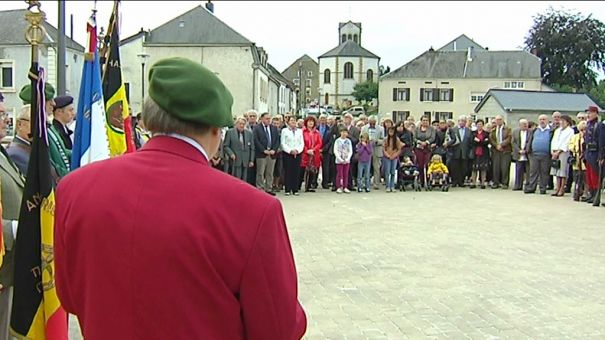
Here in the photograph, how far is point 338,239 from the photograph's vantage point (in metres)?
9.45

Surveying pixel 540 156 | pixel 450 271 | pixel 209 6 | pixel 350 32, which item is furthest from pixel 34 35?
pixel 350 32

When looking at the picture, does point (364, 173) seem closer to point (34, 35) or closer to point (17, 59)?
point (17, 59)

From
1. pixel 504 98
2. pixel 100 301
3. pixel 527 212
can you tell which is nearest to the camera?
pixel 100 301

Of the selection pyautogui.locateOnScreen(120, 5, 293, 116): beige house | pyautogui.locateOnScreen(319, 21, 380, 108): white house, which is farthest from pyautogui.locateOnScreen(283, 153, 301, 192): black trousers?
pyautogui.locateOnScreen(319, 21, 380, 108): white house

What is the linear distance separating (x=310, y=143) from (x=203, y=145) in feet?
44.3

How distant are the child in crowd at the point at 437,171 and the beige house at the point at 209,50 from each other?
104 ft

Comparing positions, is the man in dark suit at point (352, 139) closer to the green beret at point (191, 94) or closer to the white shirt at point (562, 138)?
the white shirt at point (562, 138)

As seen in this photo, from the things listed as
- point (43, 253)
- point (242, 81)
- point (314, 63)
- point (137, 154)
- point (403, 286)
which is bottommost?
point (403, 286)

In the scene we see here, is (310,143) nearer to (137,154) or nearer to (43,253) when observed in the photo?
(43,253)

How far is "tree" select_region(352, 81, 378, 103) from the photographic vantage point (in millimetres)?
101188

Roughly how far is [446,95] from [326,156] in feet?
189

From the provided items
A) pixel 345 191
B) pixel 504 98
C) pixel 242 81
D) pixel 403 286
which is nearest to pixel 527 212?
pixel 345 191

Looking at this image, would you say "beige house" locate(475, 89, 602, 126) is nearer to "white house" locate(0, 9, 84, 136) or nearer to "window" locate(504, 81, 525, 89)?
"window" locate(504, 81, 525, 89)

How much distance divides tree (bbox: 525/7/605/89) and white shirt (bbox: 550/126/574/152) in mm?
55487
